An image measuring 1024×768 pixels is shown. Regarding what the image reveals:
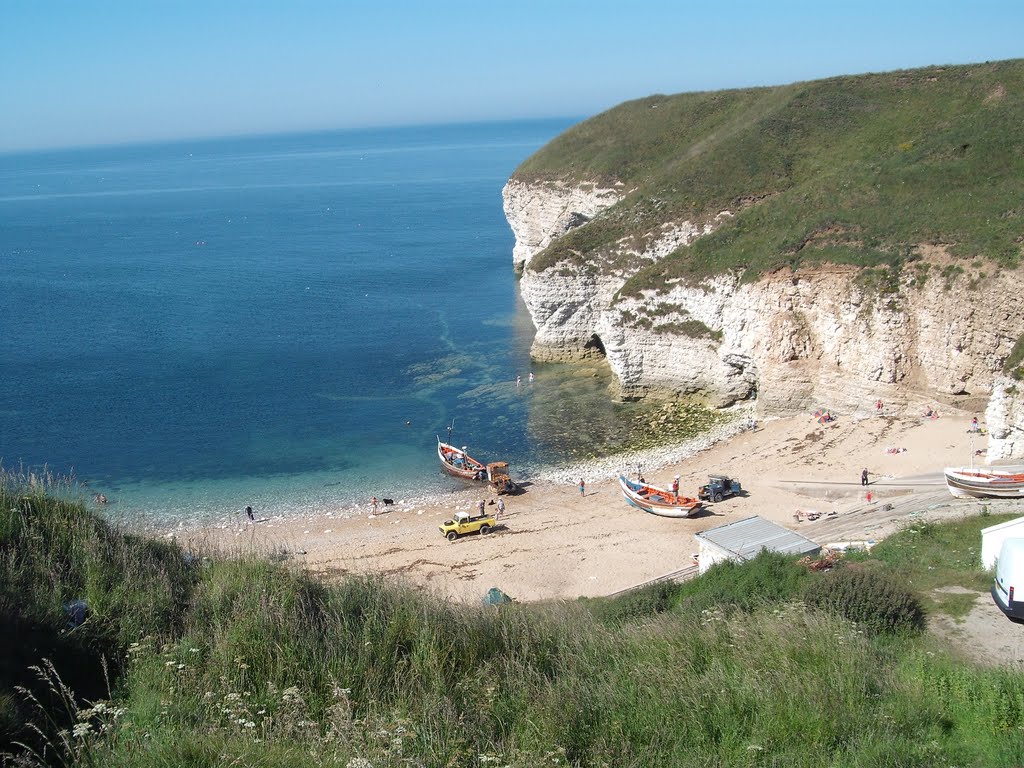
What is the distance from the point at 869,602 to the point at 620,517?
1789 cm

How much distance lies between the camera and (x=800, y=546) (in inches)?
790

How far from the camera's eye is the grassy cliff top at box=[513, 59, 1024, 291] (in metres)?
37.6

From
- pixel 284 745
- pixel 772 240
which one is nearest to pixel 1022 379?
pixel 772 240

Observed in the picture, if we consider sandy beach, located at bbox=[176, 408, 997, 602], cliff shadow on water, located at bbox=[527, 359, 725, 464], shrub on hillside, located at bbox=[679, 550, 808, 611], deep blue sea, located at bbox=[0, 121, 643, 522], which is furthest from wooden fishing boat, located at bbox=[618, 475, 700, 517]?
shrub on hillside, located at bbox=[679, 550, 808, 611]

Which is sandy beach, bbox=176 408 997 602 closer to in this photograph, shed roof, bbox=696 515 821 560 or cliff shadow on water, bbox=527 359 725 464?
cliff shadow on water, bbox=527 359 725 464

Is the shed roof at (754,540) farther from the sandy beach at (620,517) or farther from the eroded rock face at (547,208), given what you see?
the eroded rock face at (547,208)

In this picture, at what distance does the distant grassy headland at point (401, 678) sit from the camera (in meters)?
7.19

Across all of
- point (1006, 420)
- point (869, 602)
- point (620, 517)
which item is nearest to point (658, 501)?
point (620, 517)

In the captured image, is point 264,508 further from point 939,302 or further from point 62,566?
point 939,302

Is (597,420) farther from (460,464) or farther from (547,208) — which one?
(547,208)

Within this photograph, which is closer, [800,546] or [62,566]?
[62,566]

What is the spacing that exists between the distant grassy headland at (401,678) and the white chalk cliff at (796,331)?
21.7 meters

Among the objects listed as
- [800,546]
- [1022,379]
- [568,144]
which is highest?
[568,144]

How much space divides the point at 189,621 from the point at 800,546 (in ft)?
49.1
